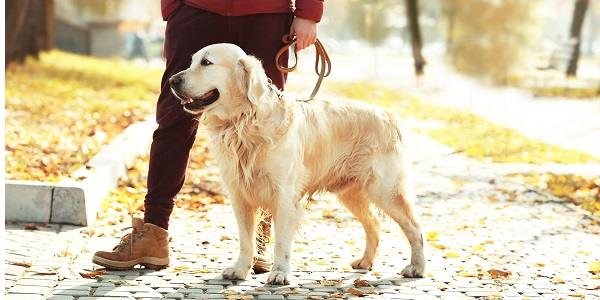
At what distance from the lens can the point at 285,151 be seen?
19.5 feet

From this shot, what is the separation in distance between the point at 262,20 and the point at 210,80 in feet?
2.19

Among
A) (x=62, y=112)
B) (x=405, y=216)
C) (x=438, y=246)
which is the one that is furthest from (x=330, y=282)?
(x=62, y=112)

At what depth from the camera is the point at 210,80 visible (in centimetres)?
576

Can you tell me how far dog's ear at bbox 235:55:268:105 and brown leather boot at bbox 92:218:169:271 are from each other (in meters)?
1.12

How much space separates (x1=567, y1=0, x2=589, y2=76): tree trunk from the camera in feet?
128

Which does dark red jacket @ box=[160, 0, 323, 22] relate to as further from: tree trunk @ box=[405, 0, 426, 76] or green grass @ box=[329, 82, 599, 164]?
tree trunk @ box=[405, 0, 426, 76]

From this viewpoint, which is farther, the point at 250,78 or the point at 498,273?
the point at 498,273

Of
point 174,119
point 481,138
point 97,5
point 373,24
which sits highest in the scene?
→ point 97,5

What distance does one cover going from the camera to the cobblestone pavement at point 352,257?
19.1ft

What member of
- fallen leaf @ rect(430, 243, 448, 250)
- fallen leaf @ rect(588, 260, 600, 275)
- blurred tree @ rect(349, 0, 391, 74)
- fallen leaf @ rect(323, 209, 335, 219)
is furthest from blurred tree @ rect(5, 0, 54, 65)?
blurred tree @ rect(349, 0, 391, 74)

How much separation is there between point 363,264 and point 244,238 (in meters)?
0.85

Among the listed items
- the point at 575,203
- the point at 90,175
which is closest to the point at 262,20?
the point at 90,175

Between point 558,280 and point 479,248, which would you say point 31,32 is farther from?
point 558,280

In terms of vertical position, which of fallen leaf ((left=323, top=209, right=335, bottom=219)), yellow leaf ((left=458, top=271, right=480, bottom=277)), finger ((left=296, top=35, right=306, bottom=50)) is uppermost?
finger ((left=296, top=35, right=306, bottom=50))
